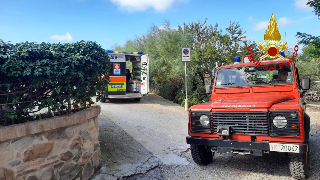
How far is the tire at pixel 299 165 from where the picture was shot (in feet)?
13.1

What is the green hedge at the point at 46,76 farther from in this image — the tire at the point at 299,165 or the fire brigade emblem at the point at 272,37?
the fire brigade emblem at the point at 272,37

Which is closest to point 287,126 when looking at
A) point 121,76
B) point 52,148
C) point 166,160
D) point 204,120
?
point 204,120

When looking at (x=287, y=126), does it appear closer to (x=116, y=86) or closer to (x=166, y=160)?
(x=166, y=160)

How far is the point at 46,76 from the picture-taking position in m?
3.72

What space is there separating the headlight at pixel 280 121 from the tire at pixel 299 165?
22.0 inches

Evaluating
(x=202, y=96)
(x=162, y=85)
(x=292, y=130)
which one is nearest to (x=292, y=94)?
(x=292, y=130)

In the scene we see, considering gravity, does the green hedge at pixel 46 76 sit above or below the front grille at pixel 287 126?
above

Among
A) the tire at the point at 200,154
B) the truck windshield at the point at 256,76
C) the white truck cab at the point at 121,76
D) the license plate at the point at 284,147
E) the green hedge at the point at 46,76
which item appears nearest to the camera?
the green hedge at the point at 46,76

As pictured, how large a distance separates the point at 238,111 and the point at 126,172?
2234mm

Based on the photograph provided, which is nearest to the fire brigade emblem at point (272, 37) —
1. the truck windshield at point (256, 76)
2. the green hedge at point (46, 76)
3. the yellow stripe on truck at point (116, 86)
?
the truck windshield at point (256, 76)

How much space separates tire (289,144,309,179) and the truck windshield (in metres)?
1.58

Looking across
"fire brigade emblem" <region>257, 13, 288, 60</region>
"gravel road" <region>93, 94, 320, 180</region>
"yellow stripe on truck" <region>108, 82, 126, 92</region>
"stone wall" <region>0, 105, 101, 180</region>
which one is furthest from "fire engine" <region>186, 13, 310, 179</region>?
"yellow stripe on truck" <region>108, 82, 126, 92</region>

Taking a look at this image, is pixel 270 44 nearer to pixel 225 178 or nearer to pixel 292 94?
pixel 292 94

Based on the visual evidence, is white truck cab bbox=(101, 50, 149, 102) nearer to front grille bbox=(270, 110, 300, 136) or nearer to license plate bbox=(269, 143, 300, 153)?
front grille bbox=(270, 110, 300, 136)
